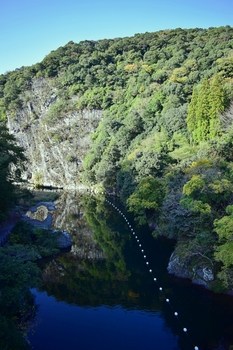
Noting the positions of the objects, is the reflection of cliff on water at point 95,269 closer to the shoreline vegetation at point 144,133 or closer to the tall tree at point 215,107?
the shoreline vegetation at point 144,133

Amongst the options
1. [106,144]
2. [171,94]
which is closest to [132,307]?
[171,94]

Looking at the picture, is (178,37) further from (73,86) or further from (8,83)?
(8,83)

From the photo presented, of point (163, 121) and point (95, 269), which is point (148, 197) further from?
point (163, 121)

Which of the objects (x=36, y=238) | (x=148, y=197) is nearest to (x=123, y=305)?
(x=36, y=238)

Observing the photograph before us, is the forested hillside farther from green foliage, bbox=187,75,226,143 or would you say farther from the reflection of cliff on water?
the reflection of cliff on water

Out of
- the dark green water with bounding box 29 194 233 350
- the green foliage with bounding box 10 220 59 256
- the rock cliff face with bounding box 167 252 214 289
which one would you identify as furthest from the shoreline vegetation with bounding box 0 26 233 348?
the dark green water with bounding box 29 194 233 350

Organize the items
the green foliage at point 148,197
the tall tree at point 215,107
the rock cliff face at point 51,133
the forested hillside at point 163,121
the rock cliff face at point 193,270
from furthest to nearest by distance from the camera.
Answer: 1. the rock cliff face at point 51,133
2. the tall tree at point 215,107
3. the green foliage at point 148,197
4. the forested hillside at point 163,121
5. the rock cliff face at point 193,270

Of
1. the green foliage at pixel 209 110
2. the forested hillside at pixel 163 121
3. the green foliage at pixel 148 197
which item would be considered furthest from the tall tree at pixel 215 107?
the green foliage at pixel 148 197
